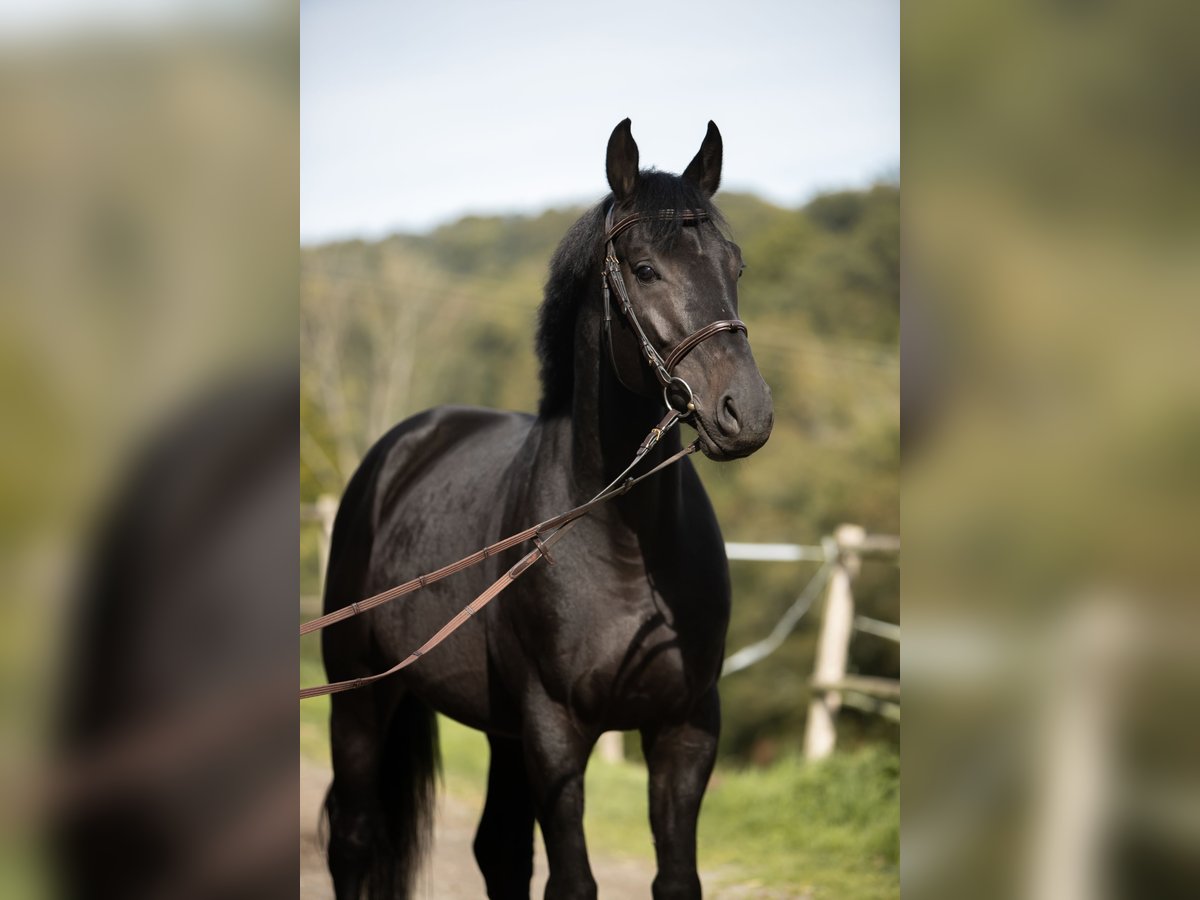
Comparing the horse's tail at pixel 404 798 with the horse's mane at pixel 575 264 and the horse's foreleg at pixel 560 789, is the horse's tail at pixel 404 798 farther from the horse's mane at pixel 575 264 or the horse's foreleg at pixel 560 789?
the horse's mane at pixel 575 264

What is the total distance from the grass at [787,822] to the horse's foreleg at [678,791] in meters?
2.06

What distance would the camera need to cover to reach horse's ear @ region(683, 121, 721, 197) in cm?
302

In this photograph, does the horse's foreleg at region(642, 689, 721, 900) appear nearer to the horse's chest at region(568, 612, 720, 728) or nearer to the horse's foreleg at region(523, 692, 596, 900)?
the horse's chest at region(568, 612, 720, 728)

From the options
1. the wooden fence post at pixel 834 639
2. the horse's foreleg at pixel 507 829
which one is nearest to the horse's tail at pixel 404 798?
the horse's foreleg at pixel 507 829

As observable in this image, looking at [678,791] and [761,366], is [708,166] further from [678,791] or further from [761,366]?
[761,366]

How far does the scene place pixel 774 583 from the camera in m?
14.4

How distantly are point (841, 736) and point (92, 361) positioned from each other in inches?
514

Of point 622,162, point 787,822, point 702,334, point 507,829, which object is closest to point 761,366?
point 787,822

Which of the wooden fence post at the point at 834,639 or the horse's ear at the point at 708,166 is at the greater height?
the horse's ear at the point at 708,166

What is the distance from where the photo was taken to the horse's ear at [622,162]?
2912 millimetres

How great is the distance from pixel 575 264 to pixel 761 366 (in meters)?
15.5

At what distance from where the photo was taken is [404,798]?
175 inches

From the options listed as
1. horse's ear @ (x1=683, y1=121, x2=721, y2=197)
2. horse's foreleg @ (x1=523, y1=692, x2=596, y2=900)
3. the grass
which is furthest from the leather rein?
the grass

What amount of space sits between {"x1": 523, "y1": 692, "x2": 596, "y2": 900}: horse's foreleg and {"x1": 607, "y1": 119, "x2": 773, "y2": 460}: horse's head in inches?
36.2
